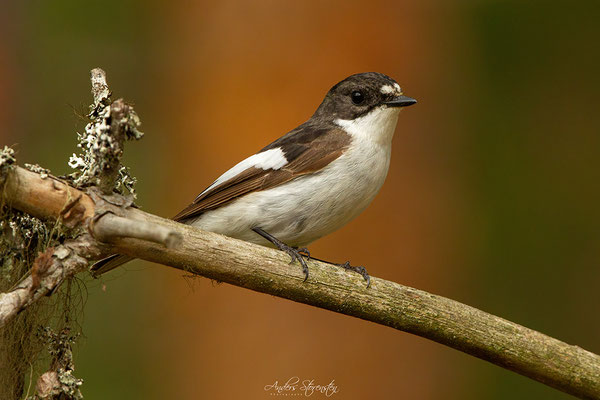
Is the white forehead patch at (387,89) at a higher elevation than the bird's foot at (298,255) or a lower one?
higher

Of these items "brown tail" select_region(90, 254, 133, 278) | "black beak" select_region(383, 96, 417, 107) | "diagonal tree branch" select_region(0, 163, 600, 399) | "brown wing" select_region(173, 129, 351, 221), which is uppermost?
"black beak" select_region(383, 96, 417, 107)

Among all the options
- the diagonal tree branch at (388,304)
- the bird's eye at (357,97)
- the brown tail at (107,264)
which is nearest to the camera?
the diagonal tree branch at (388,304)

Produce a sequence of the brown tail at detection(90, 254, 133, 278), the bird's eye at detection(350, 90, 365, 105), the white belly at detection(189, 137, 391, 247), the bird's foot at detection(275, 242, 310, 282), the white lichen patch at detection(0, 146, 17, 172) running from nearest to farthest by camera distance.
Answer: the white lichen patch at detection(0, 146, 17, 172), the bird's foot at detection(275, 242, 310, 282), the brown tail at detection(90, 254, 133, 278), the white belly at detection(189, 137, 391, 247), the bird's eye at detection(350, 90, 365, 105)

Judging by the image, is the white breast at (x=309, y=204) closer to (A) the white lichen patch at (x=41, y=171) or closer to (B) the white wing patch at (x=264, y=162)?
(B) the white wing patch at (x=264, y=162)

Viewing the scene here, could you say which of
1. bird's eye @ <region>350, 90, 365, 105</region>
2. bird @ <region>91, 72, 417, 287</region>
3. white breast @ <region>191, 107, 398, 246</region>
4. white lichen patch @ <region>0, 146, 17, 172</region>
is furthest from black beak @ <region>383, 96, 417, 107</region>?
white lichen patch @ <region>0, 146, 17, 172</region>

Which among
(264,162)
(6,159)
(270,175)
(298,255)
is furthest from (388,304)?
(6,159)

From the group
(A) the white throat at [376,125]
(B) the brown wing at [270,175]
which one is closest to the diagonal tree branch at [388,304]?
(B) the brown wing at [270,175]

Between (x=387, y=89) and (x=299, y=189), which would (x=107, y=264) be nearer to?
(x=299, y=189)

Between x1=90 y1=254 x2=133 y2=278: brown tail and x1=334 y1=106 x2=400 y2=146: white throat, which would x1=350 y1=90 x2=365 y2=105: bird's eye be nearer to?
x1=334 y1=106 x2=400 y2=146: white throat

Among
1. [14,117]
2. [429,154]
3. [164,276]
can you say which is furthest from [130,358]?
[429,154]
